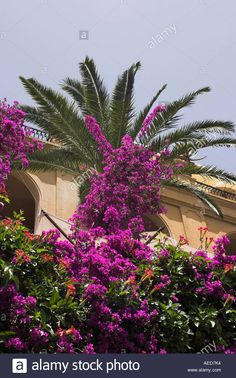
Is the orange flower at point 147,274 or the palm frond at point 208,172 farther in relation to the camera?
the palm frond at point 208,172

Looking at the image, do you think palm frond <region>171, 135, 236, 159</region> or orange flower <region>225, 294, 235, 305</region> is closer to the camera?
orange flower <region>225, 294, 235, 305</region>

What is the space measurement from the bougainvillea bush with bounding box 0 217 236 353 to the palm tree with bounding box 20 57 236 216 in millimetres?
6963

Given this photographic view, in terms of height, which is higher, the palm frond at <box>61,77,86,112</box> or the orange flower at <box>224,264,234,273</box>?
the palm frond at <box>61,77,86,112</box>

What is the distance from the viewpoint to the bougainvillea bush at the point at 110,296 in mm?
6082

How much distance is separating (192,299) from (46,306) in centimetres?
207

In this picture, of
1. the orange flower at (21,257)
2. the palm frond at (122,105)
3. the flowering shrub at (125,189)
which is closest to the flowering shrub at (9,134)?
the orange flower at (21,257)

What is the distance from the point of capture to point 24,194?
768 inches

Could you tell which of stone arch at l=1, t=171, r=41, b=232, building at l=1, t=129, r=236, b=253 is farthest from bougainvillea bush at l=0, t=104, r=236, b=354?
stone arch at l=1, t=171, r=41, b=232

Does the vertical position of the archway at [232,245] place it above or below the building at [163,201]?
below

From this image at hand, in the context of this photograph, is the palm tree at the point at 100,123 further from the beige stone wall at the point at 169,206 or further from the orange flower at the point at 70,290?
the orange flower at the point at 70,290

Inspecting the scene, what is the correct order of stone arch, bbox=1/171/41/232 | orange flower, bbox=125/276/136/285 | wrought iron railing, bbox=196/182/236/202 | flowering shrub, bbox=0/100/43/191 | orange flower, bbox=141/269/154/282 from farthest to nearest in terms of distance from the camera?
wrought iron railing, bbox=196/182/236/202 → stone arch, bbox=1/171/41/232 → flowering shrub, bbox=0/100/43/191 → orange flower, bbox=141/269/154/282 → orange flower, bbox=125/276/136/285

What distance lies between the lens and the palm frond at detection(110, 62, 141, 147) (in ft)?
48.0

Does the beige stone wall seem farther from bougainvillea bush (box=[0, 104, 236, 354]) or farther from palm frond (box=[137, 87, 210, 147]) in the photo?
bougainvillea bush (box=[0, 104, 236, 354])

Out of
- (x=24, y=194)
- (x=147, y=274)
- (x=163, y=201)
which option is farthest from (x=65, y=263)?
(x=163, y=201)
